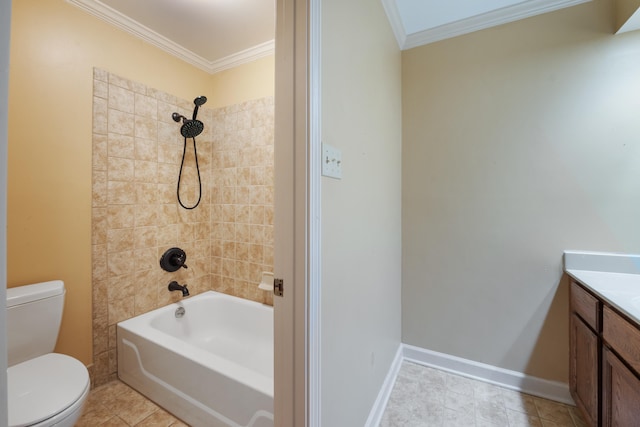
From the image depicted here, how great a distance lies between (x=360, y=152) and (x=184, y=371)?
5.07 ft

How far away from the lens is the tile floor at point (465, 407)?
1457 mm

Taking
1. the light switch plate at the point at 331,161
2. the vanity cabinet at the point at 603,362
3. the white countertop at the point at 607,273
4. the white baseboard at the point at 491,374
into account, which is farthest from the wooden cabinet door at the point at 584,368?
the light switch plate at the point at 331,161

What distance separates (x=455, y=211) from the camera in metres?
1.89

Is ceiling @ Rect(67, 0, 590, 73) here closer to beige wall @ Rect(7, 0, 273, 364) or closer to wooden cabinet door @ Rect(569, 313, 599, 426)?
beige wall @ Rect(7, 0, 273, 364)

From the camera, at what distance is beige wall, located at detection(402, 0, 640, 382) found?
152 cm

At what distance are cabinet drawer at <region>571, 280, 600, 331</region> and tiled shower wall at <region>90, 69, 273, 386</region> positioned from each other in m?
1.99

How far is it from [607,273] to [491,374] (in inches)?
37.0

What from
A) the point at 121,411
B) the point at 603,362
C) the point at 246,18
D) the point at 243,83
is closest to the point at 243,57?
the point at 243,83

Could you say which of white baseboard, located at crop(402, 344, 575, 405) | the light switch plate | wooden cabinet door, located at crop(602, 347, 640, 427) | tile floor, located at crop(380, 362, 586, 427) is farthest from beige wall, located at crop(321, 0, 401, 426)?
wooden cabinet door, located at crop(602, 347, 640, 427)

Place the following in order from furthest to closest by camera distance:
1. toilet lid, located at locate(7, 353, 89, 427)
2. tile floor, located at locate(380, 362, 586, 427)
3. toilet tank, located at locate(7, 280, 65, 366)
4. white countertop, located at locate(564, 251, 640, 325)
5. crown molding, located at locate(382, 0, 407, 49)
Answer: crown molding, located at locate(382, 0, 407, 49)
tile floor, located at locate(380, 362, 586, 427)
toilet tank, located at locate(7, 280, 65, 366)
white countertop, located at locate(564, 251, 640, 325)
toilet lid, located at locate(7, 353, 89, 427)

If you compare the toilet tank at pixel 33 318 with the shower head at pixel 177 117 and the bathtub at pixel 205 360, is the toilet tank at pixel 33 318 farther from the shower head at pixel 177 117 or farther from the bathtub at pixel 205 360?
the shower head at pixel 177 117

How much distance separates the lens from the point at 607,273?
1496mm

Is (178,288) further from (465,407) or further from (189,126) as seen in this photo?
(465,407)

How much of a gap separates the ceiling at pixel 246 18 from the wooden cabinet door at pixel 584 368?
1909 millimetres
